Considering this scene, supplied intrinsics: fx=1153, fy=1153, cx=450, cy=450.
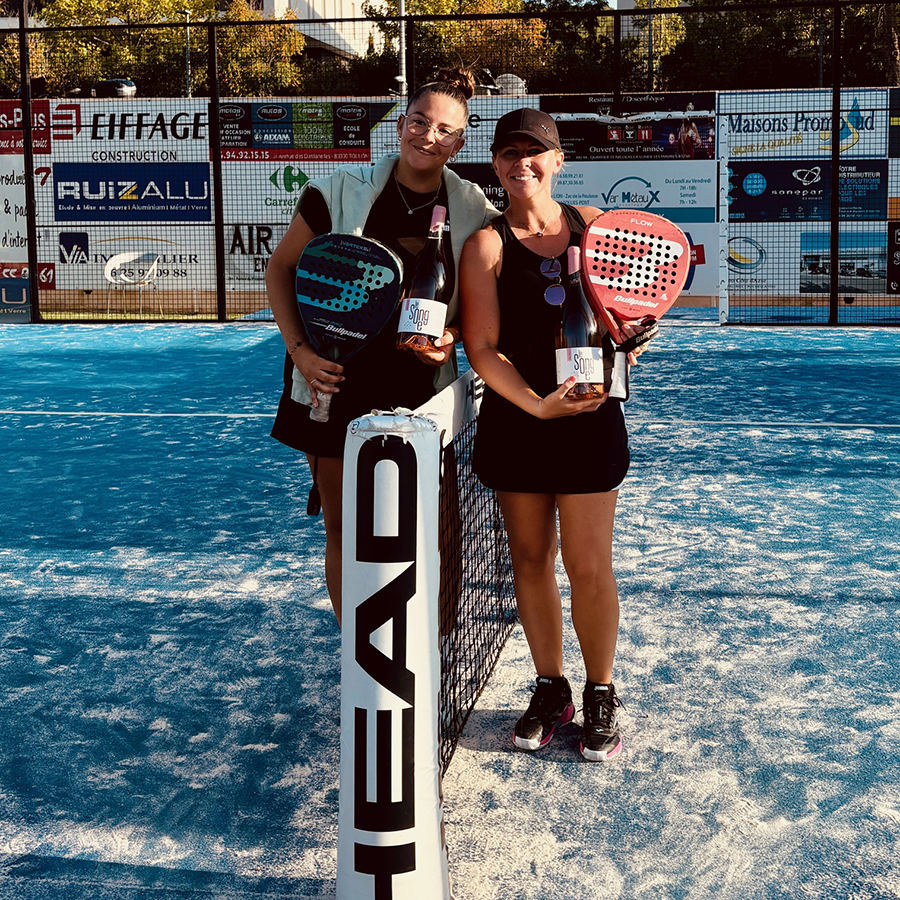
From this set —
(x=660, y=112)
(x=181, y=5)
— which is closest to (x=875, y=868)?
(x=660, y=112)

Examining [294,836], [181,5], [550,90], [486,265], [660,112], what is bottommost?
[294,836]

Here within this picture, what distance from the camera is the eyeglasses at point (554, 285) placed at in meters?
2.86

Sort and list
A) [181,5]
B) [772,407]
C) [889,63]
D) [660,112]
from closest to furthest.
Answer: [772,407] → [660,112] → [889,63] → [181,5]

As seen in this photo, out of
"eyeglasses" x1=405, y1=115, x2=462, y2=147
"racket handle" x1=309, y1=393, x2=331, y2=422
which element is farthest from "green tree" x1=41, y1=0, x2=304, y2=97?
"racket handle" x1=309, y1=393, x2=331, y2=422

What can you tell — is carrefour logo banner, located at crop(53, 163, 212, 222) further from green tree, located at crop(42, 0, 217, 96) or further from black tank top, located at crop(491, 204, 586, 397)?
green tree, located at crop(42, 0, 217, 96)

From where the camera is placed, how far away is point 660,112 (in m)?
12.7

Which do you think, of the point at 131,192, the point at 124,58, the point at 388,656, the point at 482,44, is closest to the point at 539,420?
the point at 388,656

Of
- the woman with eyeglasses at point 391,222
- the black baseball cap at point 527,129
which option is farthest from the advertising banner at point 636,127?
the black baseball cap at point 527,129

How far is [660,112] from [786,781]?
1092 centimetres

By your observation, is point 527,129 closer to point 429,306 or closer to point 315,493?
point 429,306

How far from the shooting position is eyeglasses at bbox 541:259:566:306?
9.37ft

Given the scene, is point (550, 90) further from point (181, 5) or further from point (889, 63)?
point (181, 5)

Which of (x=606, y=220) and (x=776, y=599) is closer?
(x=606, y=220)

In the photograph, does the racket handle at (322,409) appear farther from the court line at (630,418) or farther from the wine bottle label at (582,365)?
the court line at (630,418)
